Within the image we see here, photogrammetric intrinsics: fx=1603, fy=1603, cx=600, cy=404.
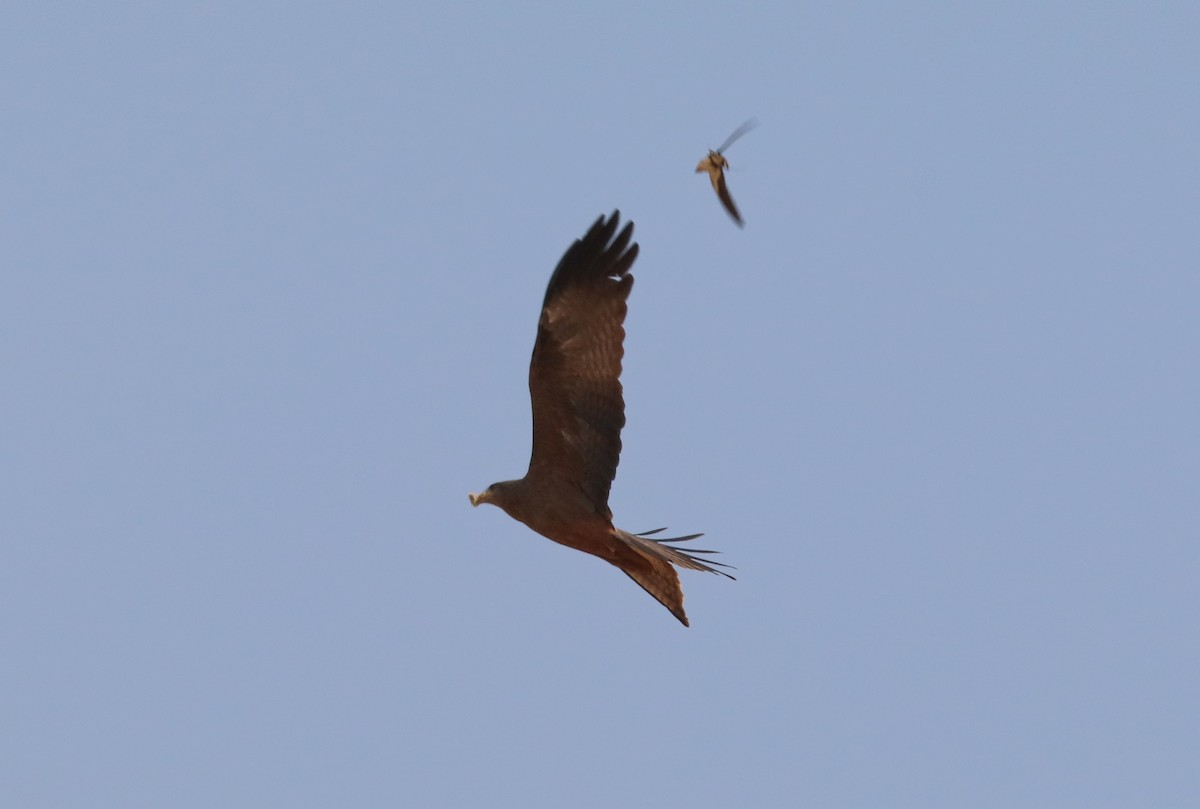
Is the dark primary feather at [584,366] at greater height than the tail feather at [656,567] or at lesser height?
greater

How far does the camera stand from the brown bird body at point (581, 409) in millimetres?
8695

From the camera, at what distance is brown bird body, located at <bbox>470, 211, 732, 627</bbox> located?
8.70 m

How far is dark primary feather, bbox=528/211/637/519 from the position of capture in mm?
8688

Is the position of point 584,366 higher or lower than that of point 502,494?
higher

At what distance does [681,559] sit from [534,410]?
3.83ft

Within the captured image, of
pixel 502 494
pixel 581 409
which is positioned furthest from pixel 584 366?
pixel 502 494

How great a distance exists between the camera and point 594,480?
29.4 ft

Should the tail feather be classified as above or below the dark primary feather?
below

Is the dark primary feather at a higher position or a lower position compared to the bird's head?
higher

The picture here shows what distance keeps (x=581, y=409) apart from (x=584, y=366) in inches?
9.7

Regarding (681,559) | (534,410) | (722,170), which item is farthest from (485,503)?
(722,170)

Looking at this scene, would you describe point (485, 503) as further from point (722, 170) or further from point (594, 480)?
point (722, 170)

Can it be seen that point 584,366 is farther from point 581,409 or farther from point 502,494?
point 502,494

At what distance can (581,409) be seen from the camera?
8.88 meters
